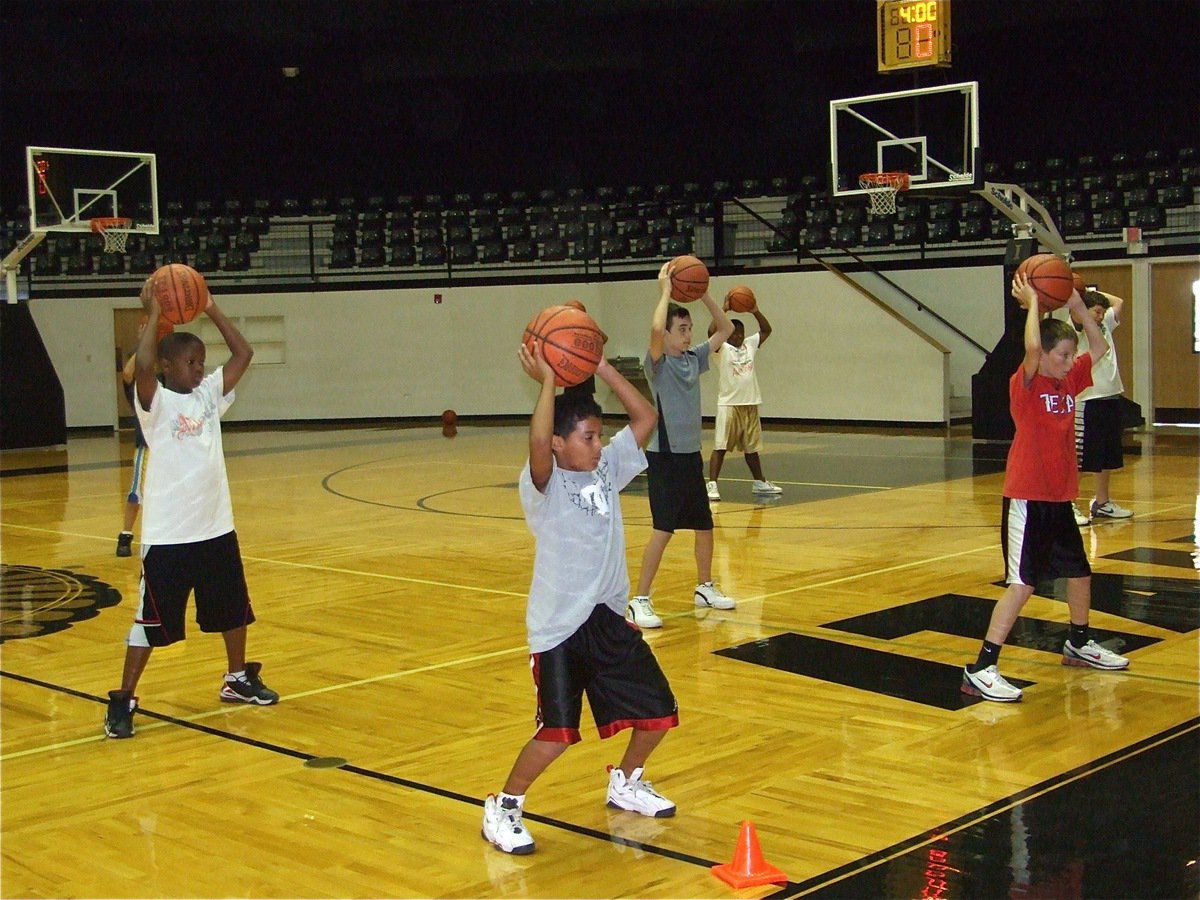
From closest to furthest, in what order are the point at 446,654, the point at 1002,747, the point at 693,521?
the point at 1002,747 < the point at 446,654 < the point at 693,521

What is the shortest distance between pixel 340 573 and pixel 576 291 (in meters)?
14.7

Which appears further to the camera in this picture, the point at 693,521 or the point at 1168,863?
the point at 693,521

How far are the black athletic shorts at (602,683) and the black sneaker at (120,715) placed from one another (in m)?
2.17

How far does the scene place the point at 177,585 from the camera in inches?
230

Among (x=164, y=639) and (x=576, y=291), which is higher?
(x=576, y=291)

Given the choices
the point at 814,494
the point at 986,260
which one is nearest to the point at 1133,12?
the point at 986,260

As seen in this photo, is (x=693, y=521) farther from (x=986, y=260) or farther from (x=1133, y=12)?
(x=1133, y=12)

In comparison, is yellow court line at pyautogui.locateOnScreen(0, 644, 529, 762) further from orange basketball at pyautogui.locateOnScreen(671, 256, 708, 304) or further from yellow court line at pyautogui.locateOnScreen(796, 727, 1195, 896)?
yellow court line at pyautogui.locateOnScreen(796, 727, 1195, 896)

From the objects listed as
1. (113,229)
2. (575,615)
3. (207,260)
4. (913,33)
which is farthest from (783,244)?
(575,615)

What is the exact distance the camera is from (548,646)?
439cm

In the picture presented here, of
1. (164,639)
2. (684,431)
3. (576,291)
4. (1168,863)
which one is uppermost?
(576,291)

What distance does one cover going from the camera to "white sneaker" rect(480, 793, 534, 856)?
4324 millimetres

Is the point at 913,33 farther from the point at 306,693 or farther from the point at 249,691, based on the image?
the point at 249,691

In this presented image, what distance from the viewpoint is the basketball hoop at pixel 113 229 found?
16.9 metres
